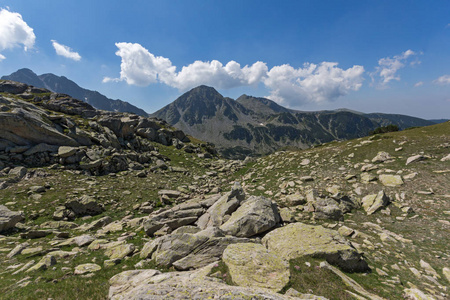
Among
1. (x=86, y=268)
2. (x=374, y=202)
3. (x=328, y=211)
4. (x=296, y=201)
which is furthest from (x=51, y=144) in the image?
(x=374, y=202)

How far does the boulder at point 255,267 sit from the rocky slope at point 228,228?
63mm

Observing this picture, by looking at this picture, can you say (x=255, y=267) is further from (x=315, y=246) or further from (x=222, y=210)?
(x=222, y=210)

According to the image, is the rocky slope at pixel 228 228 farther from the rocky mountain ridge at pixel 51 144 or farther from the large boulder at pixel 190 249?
the rocky mountain ridge at pixel 51 144

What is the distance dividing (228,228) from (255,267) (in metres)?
5.66

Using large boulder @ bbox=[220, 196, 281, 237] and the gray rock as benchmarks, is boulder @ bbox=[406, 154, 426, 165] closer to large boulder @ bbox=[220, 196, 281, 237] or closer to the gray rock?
large boulder @ bbox=[220, 196, 281, 237]

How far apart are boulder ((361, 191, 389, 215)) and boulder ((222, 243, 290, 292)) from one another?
1625cm

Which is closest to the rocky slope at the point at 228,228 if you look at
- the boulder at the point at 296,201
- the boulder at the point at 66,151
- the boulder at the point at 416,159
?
the boulder at the point at 416,159

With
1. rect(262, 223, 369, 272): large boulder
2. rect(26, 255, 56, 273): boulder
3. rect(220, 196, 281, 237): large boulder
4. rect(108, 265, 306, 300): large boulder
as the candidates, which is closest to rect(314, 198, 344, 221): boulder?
rect(220, 196, 281, 237): large boulder

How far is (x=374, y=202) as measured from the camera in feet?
68.2

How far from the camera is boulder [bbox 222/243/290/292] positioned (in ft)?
29.6

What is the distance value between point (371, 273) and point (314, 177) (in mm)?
21569

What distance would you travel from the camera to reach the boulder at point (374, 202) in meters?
19.9

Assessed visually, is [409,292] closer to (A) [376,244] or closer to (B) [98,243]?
(A) [376,244]

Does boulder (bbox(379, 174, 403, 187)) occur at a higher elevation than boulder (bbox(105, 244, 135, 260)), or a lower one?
higher
